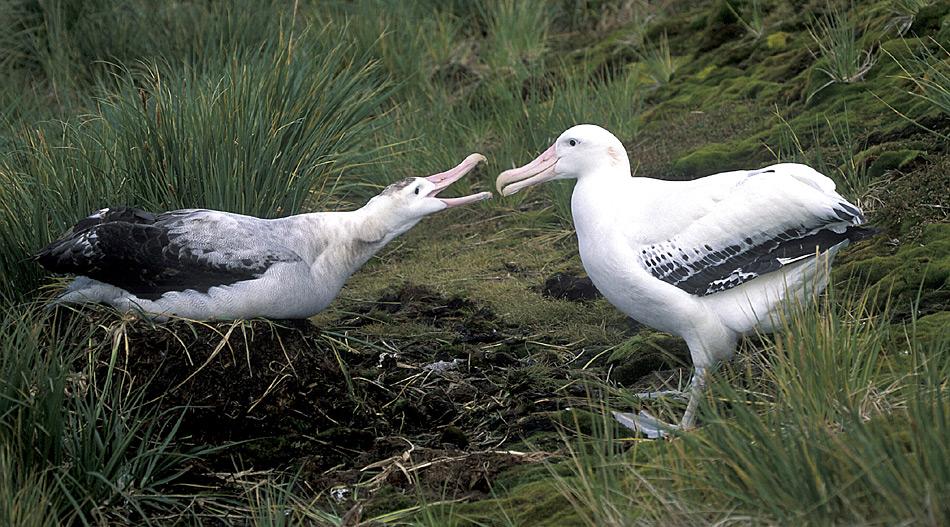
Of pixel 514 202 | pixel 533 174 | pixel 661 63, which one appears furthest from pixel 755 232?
pixel 661 63

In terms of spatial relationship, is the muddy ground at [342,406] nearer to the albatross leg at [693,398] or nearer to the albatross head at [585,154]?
the albatross leg at [693,398]

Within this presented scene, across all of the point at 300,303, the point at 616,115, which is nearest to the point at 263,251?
the point at 300,303

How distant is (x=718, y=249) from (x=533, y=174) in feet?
3.59

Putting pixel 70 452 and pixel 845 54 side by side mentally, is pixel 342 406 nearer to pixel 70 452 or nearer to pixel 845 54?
pixel 70 452

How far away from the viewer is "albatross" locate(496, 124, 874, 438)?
434cm

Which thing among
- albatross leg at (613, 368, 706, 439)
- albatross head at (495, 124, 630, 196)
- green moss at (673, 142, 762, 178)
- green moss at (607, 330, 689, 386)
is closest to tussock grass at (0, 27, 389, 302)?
albatross head at (495, 124, 630, 196)

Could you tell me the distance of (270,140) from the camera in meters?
5.76

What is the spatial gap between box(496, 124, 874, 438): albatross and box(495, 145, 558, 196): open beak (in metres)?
0.54

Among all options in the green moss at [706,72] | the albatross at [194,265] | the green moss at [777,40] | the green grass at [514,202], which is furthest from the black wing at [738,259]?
the green moss at [706,72]

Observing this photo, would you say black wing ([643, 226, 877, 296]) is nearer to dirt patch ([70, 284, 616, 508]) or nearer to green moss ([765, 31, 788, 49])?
dirt patch ([70, 284, 616, 508])

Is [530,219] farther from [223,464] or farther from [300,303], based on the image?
[223,464]

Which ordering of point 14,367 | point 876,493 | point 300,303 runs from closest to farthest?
point 876,493 < point 14,367 < point 300,303

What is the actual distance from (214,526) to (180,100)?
98.8 inches

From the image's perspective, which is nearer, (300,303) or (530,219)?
(300,303)
